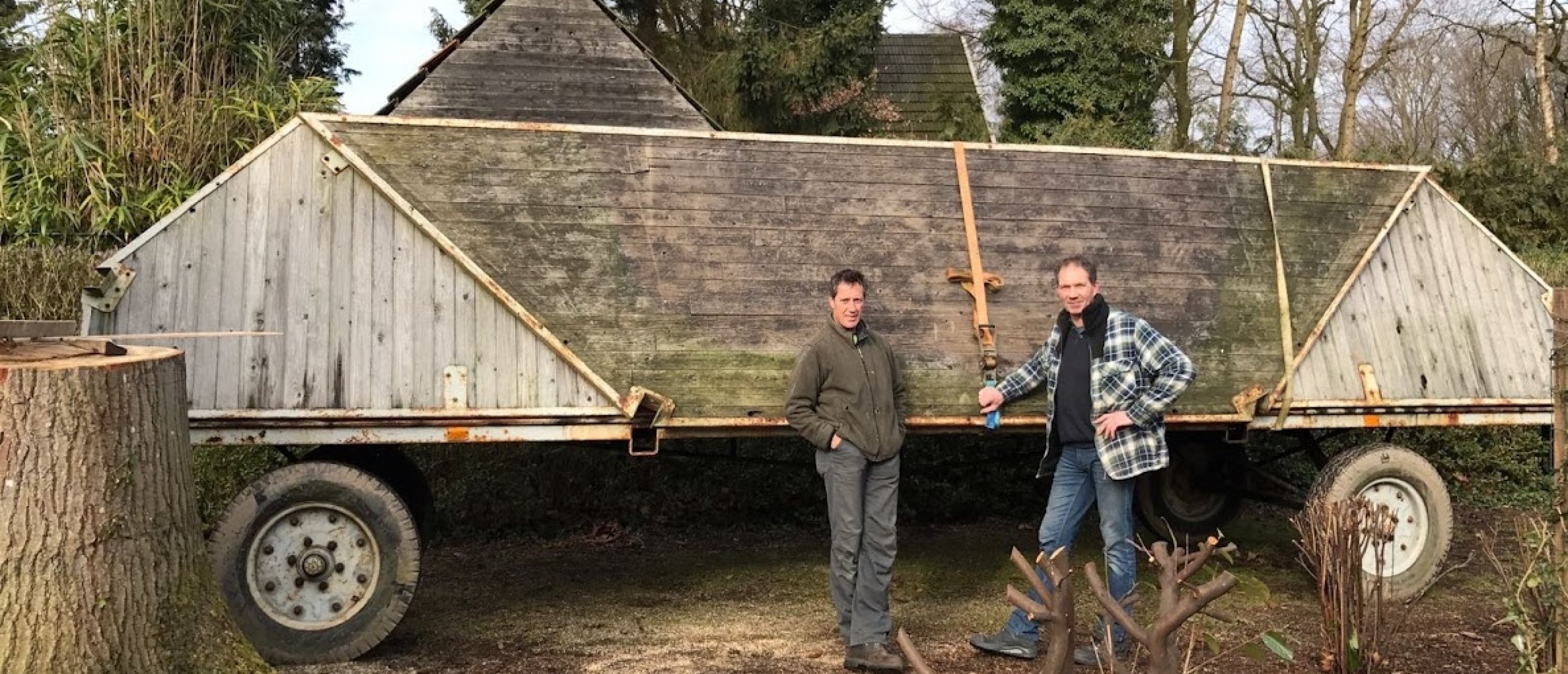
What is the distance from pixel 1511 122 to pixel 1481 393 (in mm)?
10606

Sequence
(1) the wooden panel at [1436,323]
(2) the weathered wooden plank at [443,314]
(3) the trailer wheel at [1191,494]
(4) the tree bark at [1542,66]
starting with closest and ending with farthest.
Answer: (2) the weathered wooden plank at [443,314]
(1) the wooden panel at [1436,323]
(3) the trailer wheel at [1191,494]
(4) the tree bark at [1542,66]

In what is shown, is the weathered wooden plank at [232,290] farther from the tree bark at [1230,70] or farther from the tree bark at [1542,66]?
the tree bark at [1542,66]

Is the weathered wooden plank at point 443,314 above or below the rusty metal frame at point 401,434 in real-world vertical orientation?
above

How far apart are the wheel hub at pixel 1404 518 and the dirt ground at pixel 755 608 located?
276 millimetres

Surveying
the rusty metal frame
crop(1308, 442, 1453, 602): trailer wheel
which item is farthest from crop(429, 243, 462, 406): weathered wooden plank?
crop(1308, 442, 1453, 602): trailer wheel

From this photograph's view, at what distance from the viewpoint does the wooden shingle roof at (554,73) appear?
35.3ft

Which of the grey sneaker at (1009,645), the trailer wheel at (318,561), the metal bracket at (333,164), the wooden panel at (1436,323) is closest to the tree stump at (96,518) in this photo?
the trailer wheel at (318,561)

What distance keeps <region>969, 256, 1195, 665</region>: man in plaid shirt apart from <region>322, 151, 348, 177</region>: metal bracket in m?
3.49

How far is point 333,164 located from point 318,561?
1892 mm

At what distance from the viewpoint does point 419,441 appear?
17.8 feet

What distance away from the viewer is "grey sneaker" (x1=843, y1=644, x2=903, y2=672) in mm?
5340

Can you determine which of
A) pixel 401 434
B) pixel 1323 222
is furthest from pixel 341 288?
pixel 1323 222

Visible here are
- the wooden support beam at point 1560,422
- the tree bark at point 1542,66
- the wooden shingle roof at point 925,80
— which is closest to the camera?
the wooden support beam at point 1560,422

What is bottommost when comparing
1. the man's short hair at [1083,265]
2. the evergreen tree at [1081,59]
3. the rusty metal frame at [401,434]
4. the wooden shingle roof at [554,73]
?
the rusty metal frame at [401,434]
